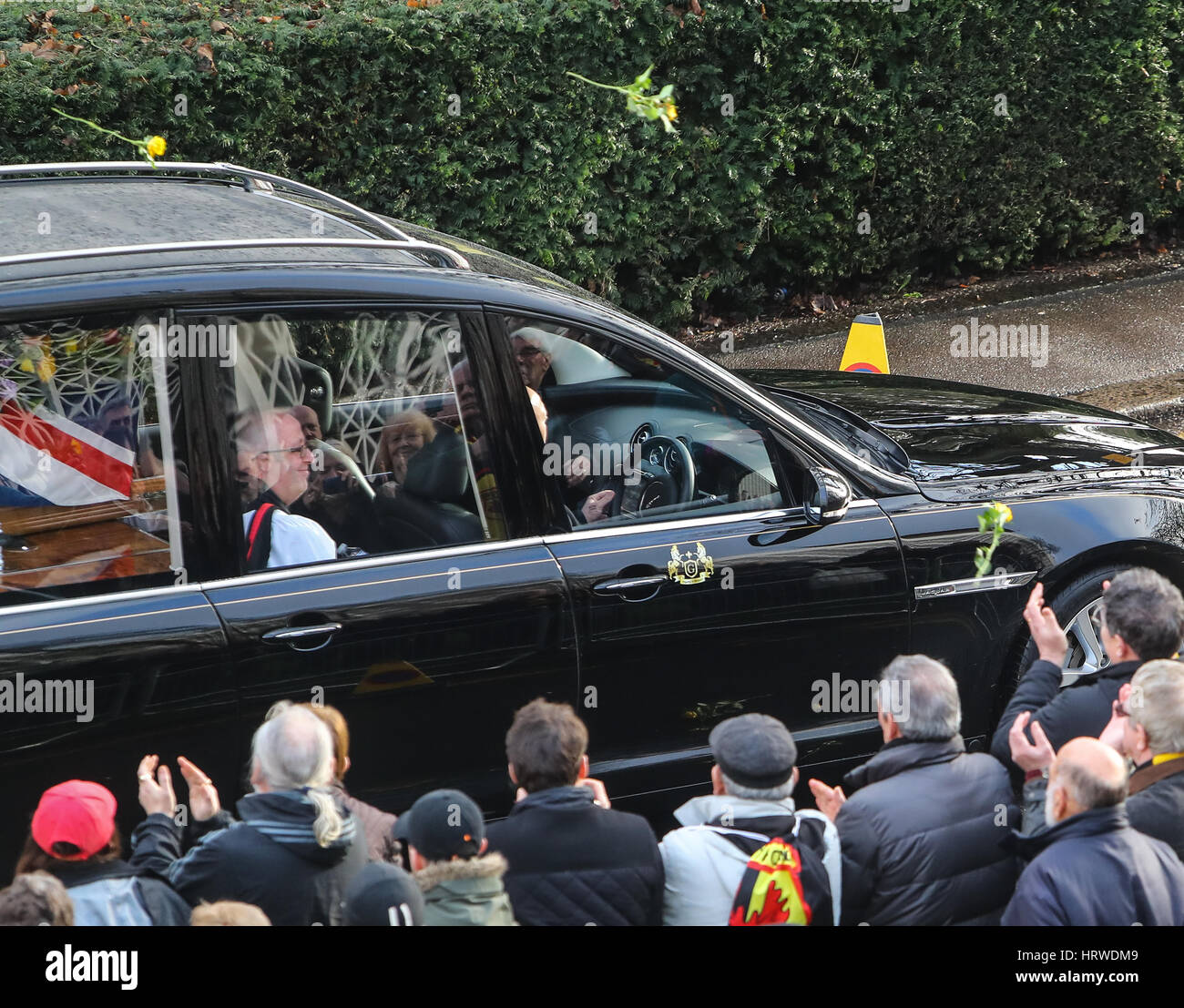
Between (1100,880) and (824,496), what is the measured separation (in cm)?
132

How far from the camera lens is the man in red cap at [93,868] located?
287 cm

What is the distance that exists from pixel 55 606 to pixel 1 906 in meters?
0.77

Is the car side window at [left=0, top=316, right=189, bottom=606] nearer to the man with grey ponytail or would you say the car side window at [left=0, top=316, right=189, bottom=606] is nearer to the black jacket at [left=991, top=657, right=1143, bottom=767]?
the man with grey ponytail

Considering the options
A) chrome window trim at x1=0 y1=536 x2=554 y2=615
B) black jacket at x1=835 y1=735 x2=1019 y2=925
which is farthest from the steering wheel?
black jacket at x1=835 y1=735 x2=1019 y2=925

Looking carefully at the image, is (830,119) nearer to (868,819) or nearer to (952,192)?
(952,192)

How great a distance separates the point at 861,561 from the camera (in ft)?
12.9

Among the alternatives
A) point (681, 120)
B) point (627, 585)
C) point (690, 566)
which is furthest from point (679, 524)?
point (681, 120)

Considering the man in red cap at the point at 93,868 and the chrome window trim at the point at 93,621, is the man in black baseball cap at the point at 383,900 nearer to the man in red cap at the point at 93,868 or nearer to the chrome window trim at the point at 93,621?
the man in red cap at the point at 93,868

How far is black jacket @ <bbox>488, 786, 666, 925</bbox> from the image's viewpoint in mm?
3004

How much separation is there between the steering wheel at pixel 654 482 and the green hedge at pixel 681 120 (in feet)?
12.3

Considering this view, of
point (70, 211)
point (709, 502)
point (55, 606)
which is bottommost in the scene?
point (55, 606)

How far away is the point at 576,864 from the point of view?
119 inches

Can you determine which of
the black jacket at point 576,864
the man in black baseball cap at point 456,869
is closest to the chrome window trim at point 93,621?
the man in black baseball cap at point 456,869

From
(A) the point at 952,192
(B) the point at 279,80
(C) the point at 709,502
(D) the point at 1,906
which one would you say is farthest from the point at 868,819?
(A) the point at 952,192
